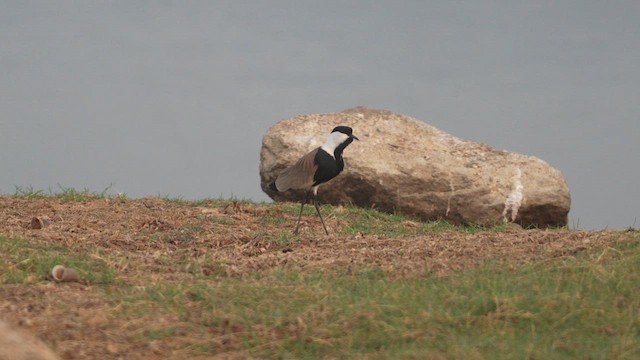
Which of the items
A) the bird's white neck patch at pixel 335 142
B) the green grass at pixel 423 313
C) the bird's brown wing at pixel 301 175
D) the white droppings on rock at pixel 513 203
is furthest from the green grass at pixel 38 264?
the white droppings on rock at pixel 513 203

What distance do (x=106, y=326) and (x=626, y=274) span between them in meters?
3.82

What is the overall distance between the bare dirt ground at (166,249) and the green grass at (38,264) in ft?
0.32

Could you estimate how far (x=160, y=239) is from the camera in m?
10.3

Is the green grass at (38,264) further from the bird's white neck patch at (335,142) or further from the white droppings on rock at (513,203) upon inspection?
the white droppings on rock at (513,203)

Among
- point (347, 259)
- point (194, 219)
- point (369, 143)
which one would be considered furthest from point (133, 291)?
point (369, 143)

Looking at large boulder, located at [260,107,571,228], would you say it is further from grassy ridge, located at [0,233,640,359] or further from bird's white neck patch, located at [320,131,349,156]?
grassy ridge, located at [0,233,640,359]

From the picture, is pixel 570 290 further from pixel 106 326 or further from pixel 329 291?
pixel 106 326

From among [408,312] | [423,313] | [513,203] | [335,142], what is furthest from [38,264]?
[513,203]

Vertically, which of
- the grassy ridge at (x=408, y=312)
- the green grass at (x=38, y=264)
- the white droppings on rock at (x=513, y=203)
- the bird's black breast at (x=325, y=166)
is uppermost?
the bird's black breast at (x=325, y=166)

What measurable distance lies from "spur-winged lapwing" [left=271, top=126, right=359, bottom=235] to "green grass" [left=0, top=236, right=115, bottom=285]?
10.2ft

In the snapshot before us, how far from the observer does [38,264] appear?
25.9 feet

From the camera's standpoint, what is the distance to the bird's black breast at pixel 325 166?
35.2 ft

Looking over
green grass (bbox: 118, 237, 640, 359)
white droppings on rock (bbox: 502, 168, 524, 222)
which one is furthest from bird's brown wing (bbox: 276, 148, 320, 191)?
white droppings on rock (bbox: 502, 168, 524, 222)

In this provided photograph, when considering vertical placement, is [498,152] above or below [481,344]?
above
